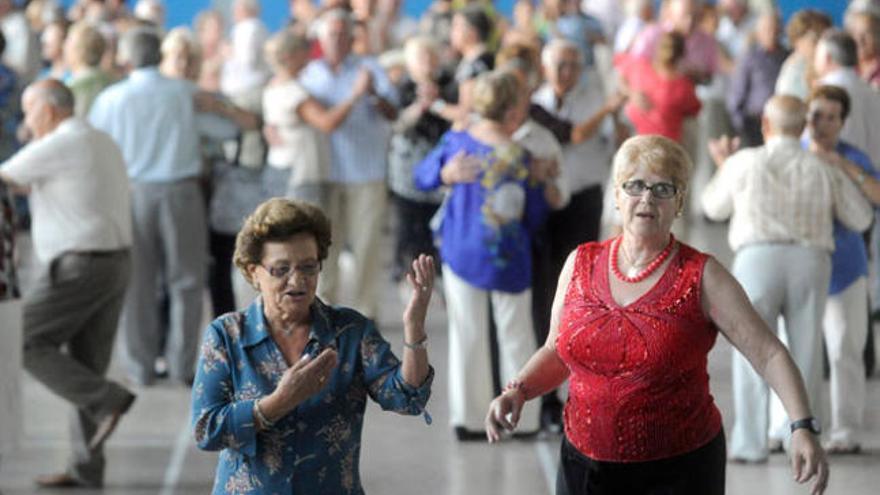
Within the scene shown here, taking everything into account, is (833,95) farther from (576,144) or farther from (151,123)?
(151,123)

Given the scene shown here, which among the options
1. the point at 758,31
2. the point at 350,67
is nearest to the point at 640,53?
the point at 758,31

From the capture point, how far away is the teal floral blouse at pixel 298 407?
4.90 meters

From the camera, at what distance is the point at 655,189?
5160mm

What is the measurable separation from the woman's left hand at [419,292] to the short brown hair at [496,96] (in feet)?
14.3

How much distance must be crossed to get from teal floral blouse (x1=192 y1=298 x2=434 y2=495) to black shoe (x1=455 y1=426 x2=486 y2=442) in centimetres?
469

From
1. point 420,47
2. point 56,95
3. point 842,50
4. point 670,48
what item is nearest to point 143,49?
point 420,47

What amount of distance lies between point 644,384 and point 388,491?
3577 mm

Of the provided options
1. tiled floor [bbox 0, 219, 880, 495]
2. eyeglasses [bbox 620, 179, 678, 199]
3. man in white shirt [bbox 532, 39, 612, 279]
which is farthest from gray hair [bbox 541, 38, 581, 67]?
eyeglasses [bbox 620, 179, 678, 199]

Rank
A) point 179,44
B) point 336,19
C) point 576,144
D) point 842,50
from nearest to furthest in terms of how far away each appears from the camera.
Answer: point 576,144 < point 842,50 < point 179,44 < point 336,19

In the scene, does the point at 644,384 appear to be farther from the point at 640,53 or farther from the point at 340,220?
the point at 640,53

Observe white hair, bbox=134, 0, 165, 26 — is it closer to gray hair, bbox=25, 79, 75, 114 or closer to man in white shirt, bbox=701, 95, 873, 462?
gray hair, bbox=25, 79, 75, 114

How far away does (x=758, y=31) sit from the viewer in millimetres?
16125

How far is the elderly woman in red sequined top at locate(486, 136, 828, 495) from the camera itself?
201 inches

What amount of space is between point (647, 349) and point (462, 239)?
13.9 feet
